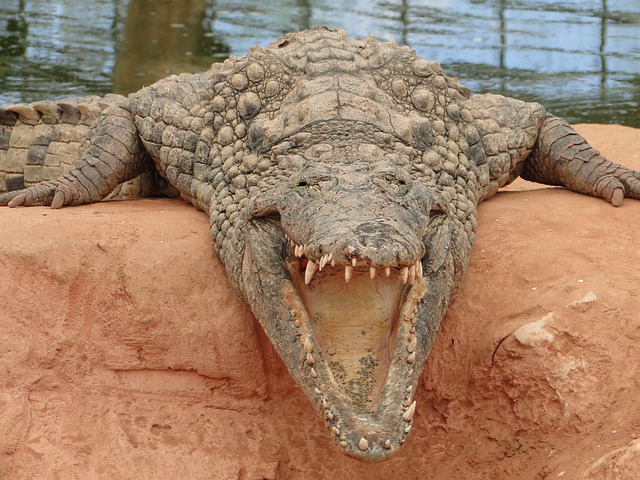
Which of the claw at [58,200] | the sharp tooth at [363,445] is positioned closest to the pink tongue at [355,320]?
the sharp tooth at [363,445]

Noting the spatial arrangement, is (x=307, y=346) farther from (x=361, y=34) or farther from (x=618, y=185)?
(x=361, y=34)

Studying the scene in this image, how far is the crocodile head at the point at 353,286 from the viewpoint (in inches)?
122

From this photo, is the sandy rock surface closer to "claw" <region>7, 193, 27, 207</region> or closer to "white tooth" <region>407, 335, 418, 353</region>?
"claw" <region>7, 193, 27, 207</region>

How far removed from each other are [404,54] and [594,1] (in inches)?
297

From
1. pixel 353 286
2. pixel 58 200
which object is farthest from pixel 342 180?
pixel 58 200

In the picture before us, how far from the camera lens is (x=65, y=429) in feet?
12.2

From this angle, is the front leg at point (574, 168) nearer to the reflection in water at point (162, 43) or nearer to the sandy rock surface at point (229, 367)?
the sandy rock surface at point (229, 367)

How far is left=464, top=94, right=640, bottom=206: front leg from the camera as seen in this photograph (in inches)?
187

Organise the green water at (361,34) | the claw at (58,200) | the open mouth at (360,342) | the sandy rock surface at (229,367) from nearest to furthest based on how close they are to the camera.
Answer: the open mouth at (360,342), the sandy rock surface at (229,367), the claw at (58,200), the green water at (361,34)

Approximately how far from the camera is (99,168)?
4.82 meters

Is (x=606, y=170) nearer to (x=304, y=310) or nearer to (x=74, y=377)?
(x=304, y=310)

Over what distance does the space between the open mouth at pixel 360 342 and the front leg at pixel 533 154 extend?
136 cm

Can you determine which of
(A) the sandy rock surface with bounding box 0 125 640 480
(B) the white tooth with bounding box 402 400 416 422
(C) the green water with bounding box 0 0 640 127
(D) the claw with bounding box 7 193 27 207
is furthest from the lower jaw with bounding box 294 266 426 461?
(C) the green water with bounding box 0 0 640 127

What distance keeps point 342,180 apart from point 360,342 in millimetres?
600
